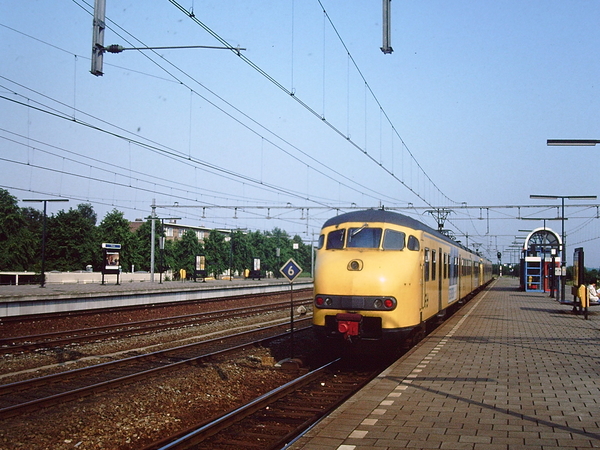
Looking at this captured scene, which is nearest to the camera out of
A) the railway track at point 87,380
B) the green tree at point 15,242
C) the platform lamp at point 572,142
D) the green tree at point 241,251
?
the railway track at point 87,380

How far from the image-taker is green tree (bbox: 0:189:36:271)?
221 feet

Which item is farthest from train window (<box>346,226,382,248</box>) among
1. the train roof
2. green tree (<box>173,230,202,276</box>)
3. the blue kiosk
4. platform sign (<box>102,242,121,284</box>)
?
green tree (<box>173,230,202,276</box>)

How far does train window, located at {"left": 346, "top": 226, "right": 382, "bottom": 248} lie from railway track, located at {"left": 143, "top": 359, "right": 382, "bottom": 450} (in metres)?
2.82

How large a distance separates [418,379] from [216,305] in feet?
79.5

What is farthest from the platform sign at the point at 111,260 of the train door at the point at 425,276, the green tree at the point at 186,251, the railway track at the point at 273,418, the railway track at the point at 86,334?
the green tree at the point at 186,251

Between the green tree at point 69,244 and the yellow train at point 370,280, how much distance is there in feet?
197

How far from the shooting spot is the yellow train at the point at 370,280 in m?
12.6

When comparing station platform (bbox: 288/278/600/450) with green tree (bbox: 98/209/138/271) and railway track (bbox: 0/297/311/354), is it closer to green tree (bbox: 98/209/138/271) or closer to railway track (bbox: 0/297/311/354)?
railway track (bbox: 0/297/311/354)

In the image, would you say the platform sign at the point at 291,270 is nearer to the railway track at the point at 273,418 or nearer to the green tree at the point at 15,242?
the railway track at the point at 273,418

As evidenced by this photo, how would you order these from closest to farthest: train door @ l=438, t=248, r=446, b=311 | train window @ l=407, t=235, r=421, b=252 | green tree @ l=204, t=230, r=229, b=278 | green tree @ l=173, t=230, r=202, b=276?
train window @ l=407, t=235, r=421, b=252
train door @ l=438, t=248, r=446, b=311
green tree @ l=173, t=230, r=202, b=276
green tree @ l=204, t=230, r=229, b=278

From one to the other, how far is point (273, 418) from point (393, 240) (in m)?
5.66

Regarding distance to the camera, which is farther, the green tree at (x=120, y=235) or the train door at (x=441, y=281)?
the green tree at (x=120, y=235)

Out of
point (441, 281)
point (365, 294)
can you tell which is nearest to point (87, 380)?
point (365, 294)

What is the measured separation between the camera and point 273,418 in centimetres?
922
